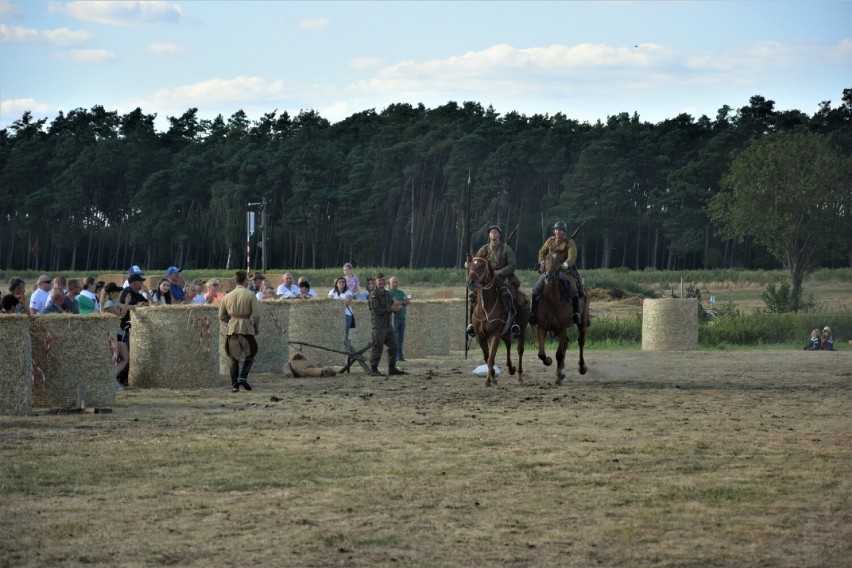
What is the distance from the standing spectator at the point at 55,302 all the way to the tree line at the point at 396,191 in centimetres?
8775

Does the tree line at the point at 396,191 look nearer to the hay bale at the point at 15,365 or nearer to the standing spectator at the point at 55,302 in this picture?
the standing spectator at the point at 55,302

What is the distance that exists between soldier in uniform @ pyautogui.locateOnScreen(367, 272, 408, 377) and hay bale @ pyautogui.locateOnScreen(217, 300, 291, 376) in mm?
1627

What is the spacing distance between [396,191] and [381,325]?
309 ft

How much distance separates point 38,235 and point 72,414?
397ft

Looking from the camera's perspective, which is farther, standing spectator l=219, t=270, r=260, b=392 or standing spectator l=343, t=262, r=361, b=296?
standing spectator l=343, t=262, r=361, b=296

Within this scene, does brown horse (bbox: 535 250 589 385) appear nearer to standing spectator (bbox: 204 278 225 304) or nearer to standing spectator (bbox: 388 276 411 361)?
standing spectator (bbox: 388 276 411 361)

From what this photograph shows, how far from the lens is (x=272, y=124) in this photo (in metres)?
147

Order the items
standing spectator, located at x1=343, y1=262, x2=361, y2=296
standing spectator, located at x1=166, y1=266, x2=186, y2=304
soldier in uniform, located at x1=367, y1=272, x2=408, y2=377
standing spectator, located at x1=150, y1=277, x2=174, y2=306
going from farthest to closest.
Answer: standing spectator, located at x1=343, y1=262, x2=361, y2=296 → soldier in uniform, located at x1=367, y1=272, x2=408, y2=377 → standing spectator, located at x1=166, y1=266, x2=186, y2=304 → standing spectator, located at x1=150, y1=277, x2=174, y2=306

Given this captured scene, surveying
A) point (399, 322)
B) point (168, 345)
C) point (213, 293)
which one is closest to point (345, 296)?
point (399, 322)

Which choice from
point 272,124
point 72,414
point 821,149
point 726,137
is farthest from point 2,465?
point 272,124

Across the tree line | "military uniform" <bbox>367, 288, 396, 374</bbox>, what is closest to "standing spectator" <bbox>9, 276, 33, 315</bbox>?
"military uniform" <bbox>367, 288, 396, 374</bbox>

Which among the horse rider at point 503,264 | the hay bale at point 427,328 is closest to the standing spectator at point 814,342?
the hay bale at point 427,328

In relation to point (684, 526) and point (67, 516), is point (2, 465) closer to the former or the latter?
point (67, 516)

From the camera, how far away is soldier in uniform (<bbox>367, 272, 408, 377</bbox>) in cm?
2502
